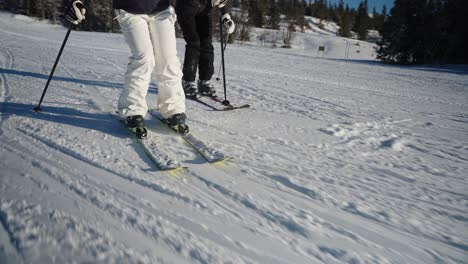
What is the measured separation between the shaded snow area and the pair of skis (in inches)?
2.3

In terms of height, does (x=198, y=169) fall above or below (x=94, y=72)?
below

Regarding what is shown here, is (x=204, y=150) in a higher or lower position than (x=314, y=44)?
lower

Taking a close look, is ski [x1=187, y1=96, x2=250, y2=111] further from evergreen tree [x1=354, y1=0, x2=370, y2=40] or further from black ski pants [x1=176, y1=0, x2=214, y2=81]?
evergreen tree [x1=354, y1=0, x2=370, y2=40]

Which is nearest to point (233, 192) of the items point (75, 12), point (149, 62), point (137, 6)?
point (149, 62)

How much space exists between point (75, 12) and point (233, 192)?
7.11 feet

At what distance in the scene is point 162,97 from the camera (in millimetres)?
2609

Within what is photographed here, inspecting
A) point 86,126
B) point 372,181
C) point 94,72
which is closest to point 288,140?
point 372,181

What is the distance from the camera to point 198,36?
374cm

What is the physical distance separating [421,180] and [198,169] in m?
1.57

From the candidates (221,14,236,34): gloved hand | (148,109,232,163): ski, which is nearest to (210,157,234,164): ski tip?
(148,109,232,163): ski

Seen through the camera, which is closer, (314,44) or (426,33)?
(426,33)

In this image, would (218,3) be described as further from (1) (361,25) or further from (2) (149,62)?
(1) (361,25)

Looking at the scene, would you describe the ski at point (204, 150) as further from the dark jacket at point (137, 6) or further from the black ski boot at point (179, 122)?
the dark jacket at point (137, 6)

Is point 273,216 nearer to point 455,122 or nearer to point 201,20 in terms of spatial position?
point 201,20
